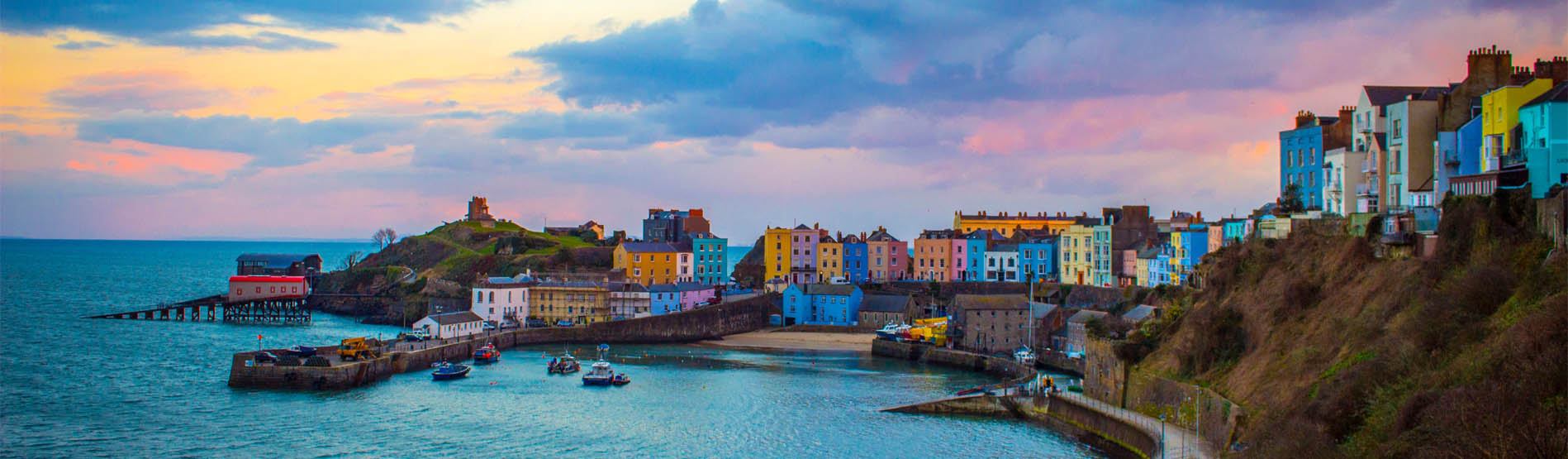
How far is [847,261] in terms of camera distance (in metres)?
100

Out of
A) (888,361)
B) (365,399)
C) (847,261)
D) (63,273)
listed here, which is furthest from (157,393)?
(63,273)

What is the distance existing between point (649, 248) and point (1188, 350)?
201 feet

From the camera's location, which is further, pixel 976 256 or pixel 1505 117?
pixel 976 256

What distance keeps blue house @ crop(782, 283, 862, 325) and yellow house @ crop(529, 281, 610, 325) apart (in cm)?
1332

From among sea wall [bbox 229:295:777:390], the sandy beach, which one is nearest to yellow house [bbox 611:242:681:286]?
sea wall [bbox 229:295:777:390]

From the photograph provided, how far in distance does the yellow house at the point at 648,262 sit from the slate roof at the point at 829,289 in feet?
49.5

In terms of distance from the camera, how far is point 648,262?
94500 mm

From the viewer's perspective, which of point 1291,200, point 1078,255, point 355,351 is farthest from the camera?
point 1078,255

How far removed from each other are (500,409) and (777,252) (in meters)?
53.8

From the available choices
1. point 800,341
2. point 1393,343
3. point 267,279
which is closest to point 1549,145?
point 1393,343

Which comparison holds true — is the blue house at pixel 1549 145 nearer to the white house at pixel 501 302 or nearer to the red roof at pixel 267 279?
the white house at pixel 501 302

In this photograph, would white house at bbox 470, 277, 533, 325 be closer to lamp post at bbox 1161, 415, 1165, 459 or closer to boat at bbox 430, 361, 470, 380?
boat at bbox 430, 361, 470, 380

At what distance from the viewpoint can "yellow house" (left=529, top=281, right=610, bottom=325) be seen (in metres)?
80.0

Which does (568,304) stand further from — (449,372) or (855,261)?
(855,261)
